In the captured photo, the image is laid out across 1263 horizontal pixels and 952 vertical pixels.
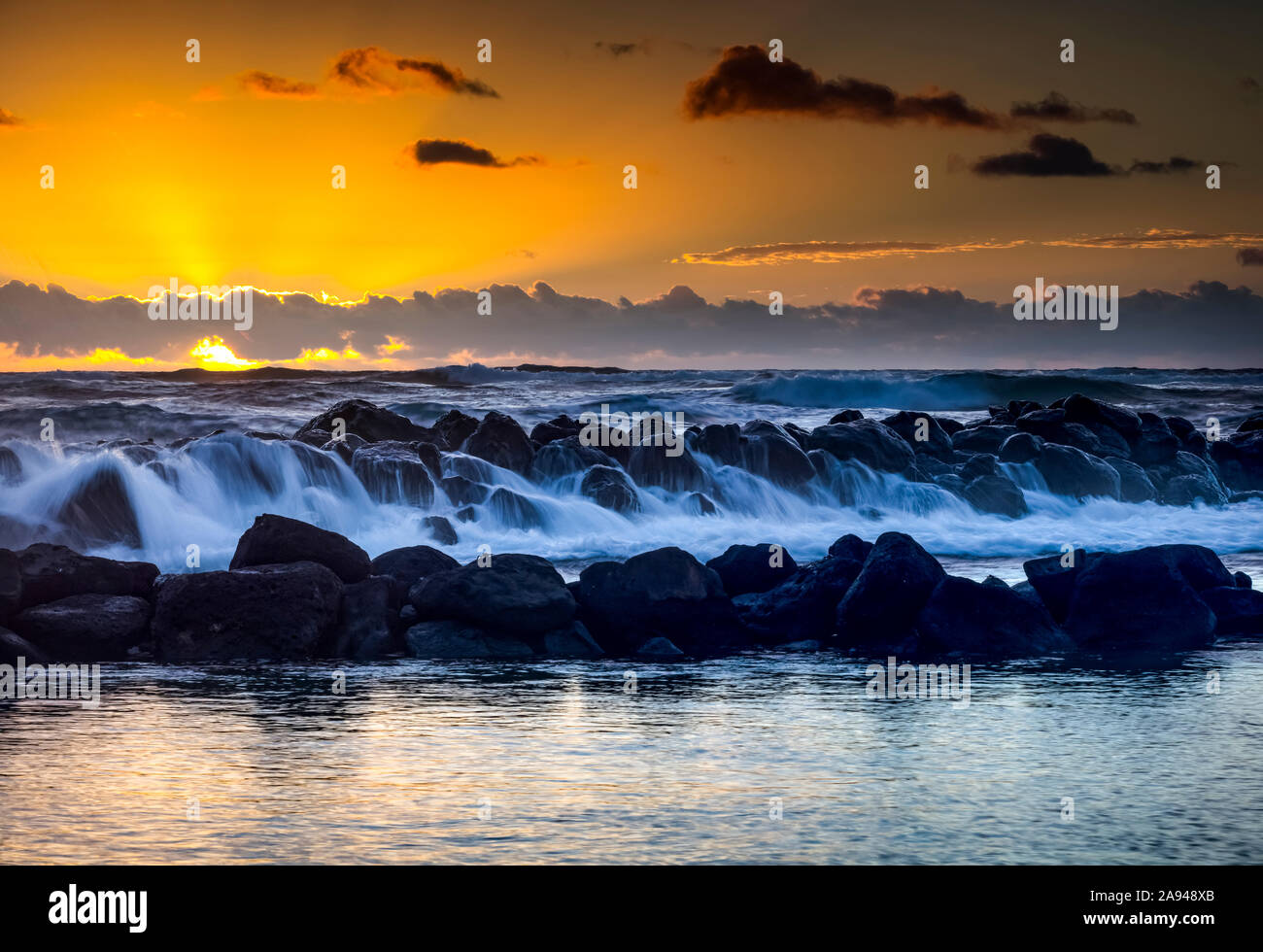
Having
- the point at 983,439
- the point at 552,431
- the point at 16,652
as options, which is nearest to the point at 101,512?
the point at 16,652

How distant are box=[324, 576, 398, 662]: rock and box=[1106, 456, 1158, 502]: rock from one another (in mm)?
25734

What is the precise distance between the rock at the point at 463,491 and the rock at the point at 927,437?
1390 cm

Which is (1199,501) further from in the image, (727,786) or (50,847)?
(50,847)

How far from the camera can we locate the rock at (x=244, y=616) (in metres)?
15.3

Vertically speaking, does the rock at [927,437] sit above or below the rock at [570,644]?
above

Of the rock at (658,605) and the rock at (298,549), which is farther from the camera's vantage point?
the rock at (298,549)

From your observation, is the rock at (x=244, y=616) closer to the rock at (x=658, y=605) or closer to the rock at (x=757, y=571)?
the rock at (x=658, y=605)

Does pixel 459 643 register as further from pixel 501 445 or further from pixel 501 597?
pixel 501 445

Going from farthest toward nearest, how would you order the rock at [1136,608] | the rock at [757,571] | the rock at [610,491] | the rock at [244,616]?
1. the rock at [610,491]
2. the rock at [757,571]
3. the rock at [1136,608]
4. the rock at [244,616]

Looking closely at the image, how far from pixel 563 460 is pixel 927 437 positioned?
12064 mm

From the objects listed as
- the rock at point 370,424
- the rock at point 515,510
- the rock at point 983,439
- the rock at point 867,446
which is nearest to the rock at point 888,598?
the rock at point 515,510

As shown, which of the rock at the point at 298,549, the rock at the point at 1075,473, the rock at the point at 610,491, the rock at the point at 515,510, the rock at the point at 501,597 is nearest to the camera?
the rock at the point at 501,597
